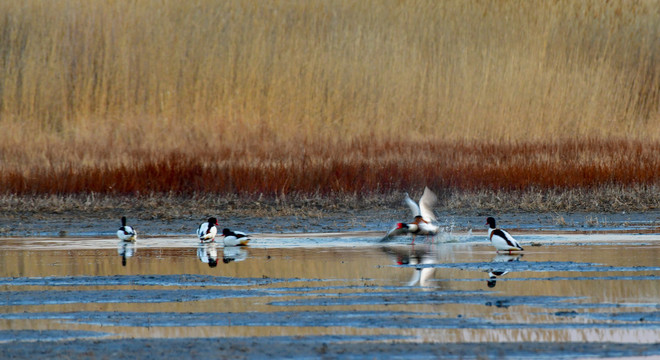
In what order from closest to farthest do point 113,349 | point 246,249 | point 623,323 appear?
point 113,349
point 623,323
point 246,249

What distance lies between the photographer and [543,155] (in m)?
19.5

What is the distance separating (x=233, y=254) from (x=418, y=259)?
7.15 feet

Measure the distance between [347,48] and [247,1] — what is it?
3.31 m

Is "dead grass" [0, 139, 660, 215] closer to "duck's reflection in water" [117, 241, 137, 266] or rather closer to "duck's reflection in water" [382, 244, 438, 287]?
"duck's reflection in water" [117, 241, 137, 266]

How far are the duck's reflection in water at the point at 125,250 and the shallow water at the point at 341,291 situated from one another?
0.08 ft

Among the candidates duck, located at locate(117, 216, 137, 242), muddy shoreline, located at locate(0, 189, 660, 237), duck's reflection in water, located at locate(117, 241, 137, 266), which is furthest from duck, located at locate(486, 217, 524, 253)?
duck, located at locate(117, 216, 137, 242)

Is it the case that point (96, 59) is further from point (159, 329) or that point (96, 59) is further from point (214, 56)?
point (159, 329)

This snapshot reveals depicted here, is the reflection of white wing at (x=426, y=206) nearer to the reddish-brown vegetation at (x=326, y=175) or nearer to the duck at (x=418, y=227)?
the duck at (x=418, y=227)

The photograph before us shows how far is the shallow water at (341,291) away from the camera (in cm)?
665

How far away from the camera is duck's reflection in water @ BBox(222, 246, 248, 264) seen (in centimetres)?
1108

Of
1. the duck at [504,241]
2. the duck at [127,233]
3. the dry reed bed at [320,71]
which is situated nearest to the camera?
the duck at [504,241]

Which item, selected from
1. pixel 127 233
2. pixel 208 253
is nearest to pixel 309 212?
pixel 127 233

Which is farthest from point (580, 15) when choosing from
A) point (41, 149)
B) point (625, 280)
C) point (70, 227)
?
point (625, 280)

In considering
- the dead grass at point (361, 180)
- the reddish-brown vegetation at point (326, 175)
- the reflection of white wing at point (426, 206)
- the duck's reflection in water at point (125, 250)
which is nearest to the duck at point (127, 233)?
the duck's reflection in water at point (125, 250)
